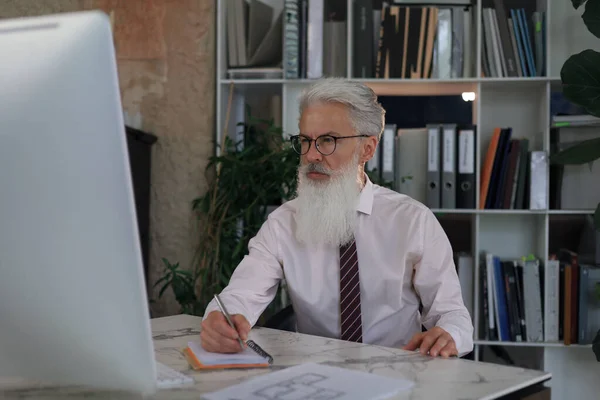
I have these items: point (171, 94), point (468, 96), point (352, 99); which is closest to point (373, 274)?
point (352, 99)

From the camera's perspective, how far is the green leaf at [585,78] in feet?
8.71

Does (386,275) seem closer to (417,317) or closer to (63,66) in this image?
(417,317)

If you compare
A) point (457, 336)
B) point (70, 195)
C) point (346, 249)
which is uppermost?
point (70, 195)

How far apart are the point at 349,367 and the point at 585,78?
2002 mm

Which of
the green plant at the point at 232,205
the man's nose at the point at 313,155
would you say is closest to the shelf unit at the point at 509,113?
the green plant at the point at 232,205

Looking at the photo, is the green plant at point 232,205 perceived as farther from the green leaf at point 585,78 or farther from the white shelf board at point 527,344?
the green leaf at point 585,78

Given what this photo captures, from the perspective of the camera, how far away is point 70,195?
0.61m

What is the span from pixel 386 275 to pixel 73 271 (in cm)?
137

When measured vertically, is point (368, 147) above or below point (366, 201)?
above

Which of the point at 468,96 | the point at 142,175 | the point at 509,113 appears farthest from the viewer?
the point at 509,113

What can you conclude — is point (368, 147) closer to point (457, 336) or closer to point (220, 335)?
point (457, 336)

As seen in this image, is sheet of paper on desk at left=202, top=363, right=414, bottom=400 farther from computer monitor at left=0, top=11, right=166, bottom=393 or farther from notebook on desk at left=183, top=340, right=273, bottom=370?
computer monitor at left=0, top=11, right=166, bottom=393

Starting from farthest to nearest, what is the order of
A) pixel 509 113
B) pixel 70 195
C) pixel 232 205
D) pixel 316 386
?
pixel 509 113 → pixel 232 205 → pixel 316 386 → pixel 70 195

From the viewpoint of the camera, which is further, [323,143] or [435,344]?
[323,143]
